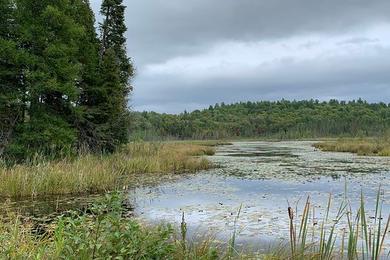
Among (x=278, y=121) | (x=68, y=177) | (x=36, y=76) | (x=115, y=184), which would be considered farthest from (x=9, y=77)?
(x=278, y=121)

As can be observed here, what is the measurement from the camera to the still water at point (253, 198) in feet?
32.1

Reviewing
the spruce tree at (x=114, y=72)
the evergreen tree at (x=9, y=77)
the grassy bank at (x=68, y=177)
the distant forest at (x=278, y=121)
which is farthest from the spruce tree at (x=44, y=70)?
the distant forest at (x=278, y=121)

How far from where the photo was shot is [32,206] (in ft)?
41.7

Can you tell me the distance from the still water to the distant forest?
68.4m

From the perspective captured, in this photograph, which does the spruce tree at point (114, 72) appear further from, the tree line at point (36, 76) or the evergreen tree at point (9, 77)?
the evergreen tree at point (9, 77)

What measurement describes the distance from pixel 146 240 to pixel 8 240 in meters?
2.12

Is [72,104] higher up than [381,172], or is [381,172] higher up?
[72,104]

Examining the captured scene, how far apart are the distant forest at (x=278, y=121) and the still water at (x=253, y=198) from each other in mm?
68422

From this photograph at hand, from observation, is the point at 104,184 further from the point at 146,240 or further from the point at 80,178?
the point at 146,240

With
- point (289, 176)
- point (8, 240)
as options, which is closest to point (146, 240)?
point (8, 240)

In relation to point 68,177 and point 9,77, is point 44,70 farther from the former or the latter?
point 68,177

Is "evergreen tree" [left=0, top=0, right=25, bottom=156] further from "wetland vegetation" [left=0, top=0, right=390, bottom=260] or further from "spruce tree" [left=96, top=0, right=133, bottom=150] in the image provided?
"spruce tree" [left=96, top=0, right=133, bottom=150]

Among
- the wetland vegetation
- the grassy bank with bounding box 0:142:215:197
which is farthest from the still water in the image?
the grassy bank with bounding box 0:142:215:197

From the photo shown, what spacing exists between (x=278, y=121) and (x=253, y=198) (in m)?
132
